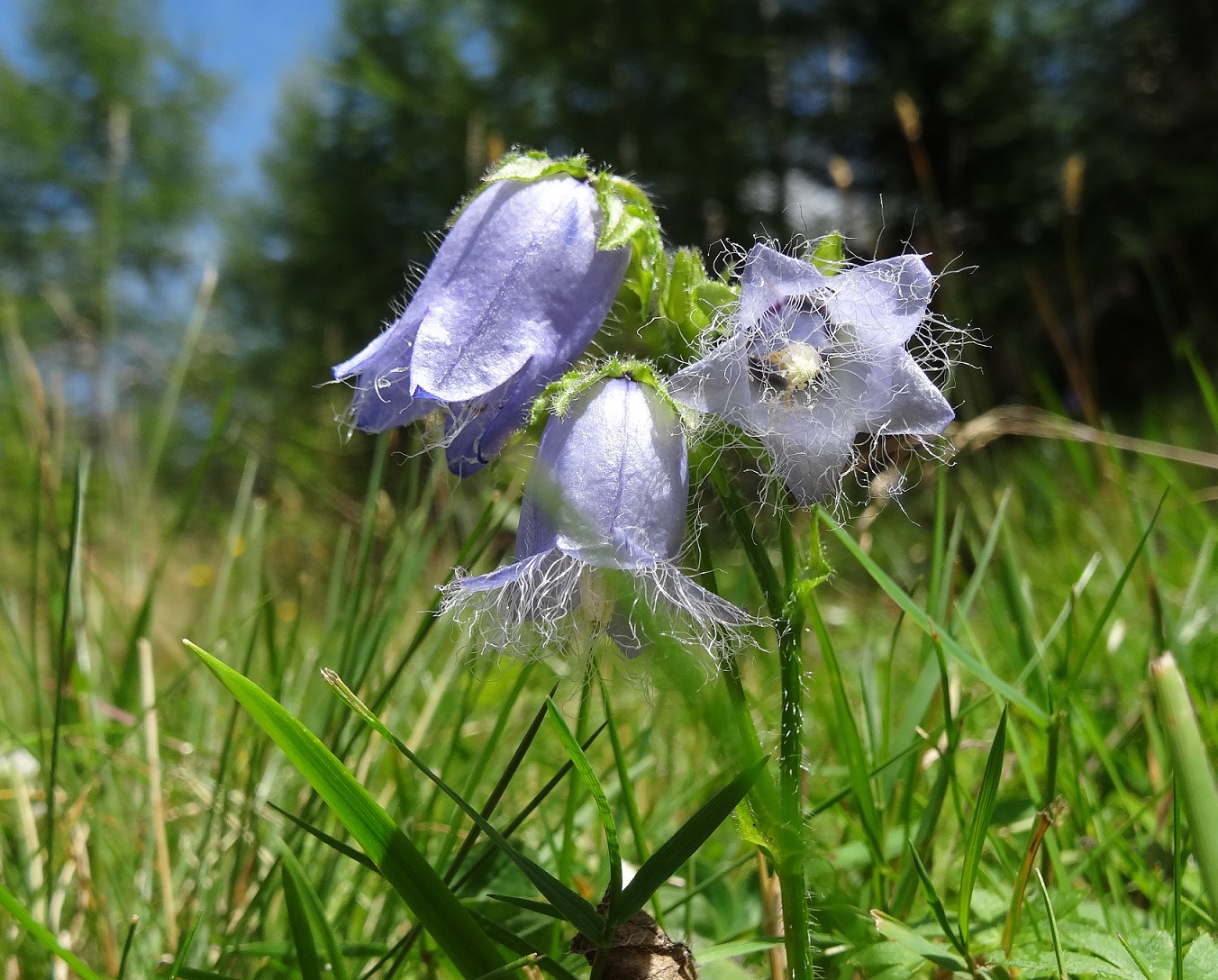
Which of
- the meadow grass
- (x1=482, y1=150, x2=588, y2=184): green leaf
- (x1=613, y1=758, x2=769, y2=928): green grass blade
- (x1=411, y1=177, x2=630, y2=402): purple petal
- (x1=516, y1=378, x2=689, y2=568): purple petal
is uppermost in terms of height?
(x1=482, y1=150, x2=588, y2=184): green leaf

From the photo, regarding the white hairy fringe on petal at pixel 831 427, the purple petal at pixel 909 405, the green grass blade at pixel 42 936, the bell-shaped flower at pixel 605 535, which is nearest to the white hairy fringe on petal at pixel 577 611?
the bell-shaped flower at pixel 605 535

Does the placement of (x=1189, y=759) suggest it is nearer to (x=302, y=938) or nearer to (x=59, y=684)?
(x=302, y=938)

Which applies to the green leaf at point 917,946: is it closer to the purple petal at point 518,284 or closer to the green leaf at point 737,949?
the green leaf at point 737,949

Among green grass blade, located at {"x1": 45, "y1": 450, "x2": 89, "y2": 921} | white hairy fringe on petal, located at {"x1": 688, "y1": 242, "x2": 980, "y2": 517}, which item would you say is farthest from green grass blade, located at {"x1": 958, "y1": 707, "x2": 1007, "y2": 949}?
green grass blade, located at {"x1": 45, "y1": 450, "x2": 89, "y2": 921}

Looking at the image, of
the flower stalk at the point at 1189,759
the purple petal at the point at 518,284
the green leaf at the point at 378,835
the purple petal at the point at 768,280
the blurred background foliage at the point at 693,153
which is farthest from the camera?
the blurred background foliage at the point at 693,153

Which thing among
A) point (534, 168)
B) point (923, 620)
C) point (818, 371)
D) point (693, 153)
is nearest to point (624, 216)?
point (534, 168)

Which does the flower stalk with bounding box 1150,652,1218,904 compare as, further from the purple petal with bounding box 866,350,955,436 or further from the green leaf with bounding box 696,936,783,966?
the green leaf with bounding box 696,936,783,966
